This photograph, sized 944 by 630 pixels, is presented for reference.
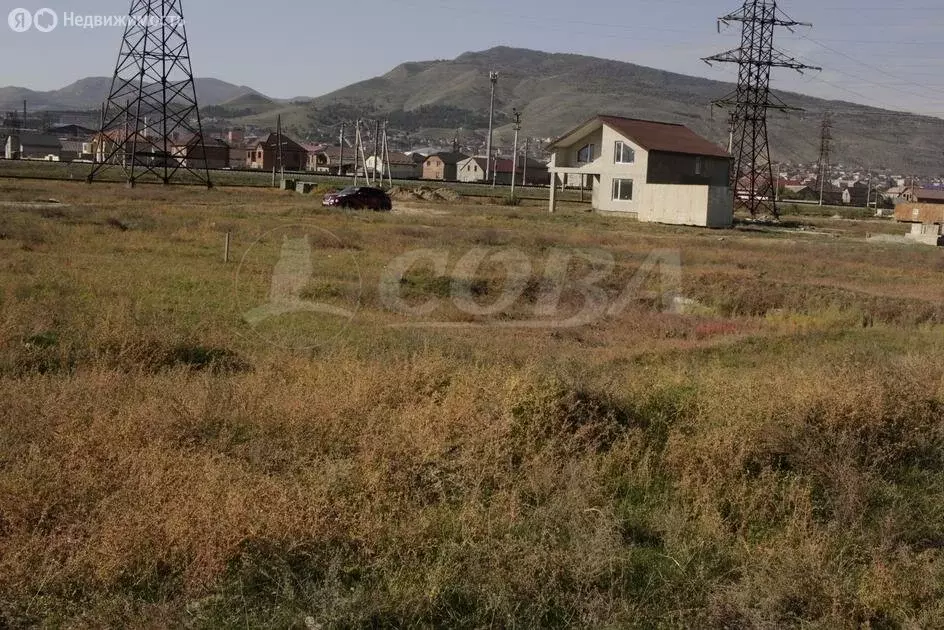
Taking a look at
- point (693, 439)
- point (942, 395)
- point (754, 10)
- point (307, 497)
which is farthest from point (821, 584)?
point (754, 10)

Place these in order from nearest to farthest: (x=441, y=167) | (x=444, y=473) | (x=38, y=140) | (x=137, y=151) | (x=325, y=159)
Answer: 1. (x=444, y=473)
2. (x=137, y=151)
3. (x=38, y=140)
4. (x=441, y=167)
5. (x=325, y=159)

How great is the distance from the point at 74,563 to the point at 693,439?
5.44m

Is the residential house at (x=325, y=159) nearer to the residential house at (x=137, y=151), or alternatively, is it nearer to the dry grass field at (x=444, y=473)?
the residential house at (x=137, y=151)

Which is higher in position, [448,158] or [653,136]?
[448,158]

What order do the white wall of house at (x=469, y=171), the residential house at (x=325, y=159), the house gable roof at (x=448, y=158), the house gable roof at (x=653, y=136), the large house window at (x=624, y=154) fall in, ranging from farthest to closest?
the residential house at (x=325, y=159) < the house gable roof at (x=448, y=158) < the white wall of house at (x=469, y=171) < the large house window at (x=624, y=154) < the house gable roof at (x=653, y=136)

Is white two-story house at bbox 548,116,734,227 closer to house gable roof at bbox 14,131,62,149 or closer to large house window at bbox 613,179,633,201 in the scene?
large house window at bbox 613,179,633,201

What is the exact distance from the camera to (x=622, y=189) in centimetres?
5159

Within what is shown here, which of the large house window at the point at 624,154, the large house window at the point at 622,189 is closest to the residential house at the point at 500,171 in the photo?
the large house window at the point at 624,154

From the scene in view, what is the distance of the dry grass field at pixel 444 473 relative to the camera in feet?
17.8

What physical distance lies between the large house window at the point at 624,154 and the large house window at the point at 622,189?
115 cm

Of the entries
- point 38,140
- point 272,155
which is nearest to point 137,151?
point 272,155

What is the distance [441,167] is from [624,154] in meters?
68.4

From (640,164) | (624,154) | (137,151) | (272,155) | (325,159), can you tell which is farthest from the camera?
(325,159)

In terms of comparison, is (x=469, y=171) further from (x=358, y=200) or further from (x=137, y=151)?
(x=358, y=200)
